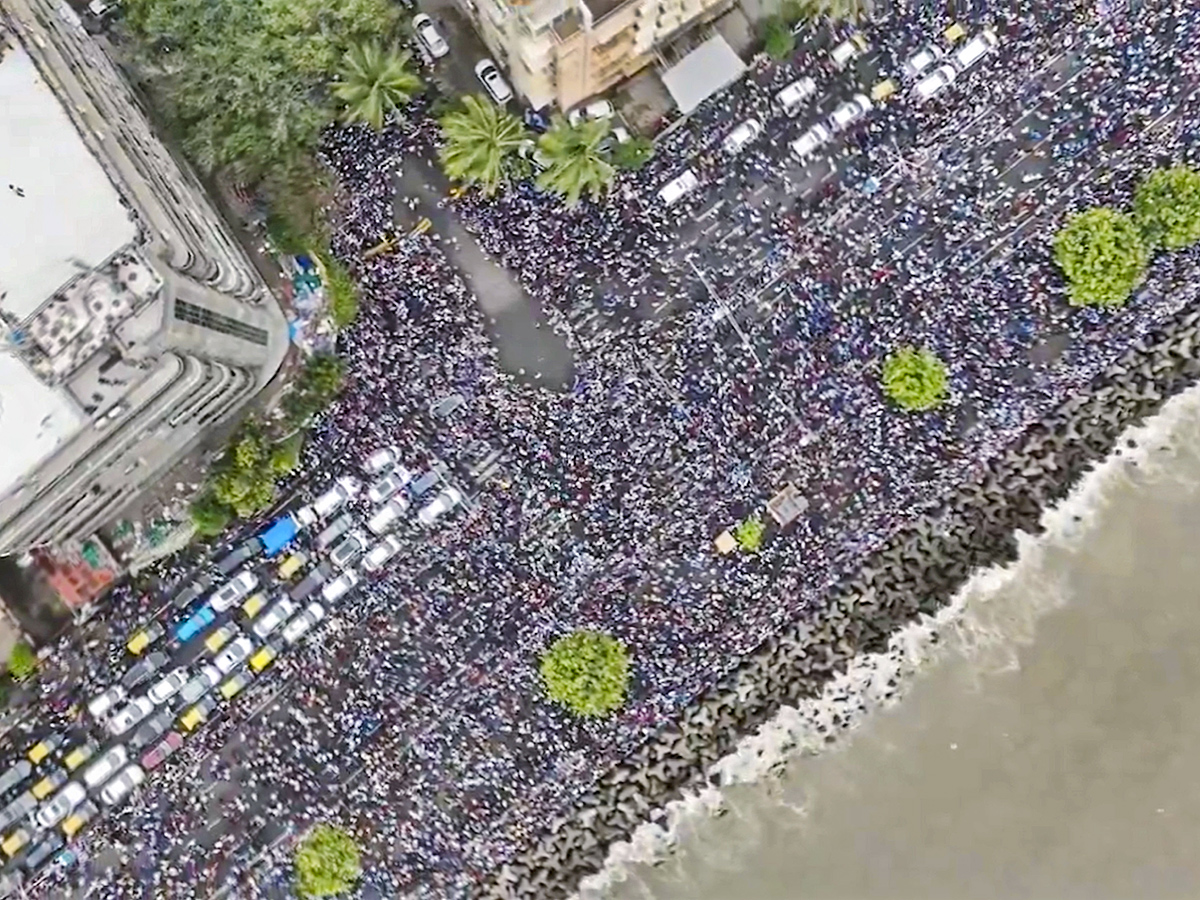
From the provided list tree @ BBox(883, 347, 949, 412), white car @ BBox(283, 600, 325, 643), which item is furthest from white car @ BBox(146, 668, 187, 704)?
tree @ BBox(883, 347, 949, 412)

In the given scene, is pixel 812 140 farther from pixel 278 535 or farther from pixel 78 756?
→ pixel 78 756

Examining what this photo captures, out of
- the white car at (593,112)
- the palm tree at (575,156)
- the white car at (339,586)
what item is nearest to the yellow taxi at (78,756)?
the white car at (339,586)

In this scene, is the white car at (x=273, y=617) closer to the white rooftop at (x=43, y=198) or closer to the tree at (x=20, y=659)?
the tree at (x=20, y=659)

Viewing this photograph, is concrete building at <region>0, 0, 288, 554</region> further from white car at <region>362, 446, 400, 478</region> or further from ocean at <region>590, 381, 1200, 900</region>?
ocean at <region>590, 381, 1200, 900</region>


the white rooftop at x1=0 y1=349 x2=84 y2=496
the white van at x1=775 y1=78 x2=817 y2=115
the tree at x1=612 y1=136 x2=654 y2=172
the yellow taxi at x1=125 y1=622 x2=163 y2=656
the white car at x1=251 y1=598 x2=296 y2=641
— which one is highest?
the white rooftop at x1=0 y1=349 x2=84 y2=496

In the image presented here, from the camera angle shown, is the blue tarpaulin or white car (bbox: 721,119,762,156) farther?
white car (bbox: 721,119,762,156)

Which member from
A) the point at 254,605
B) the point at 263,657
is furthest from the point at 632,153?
the point at 263,657

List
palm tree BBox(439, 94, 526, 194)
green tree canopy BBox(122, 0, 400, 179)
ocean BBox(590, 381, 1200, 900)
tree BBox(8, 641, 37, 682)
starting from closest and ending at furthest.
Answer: green tree canopy BBox(122, 0, 400, 179) → palm tree BBox(439, 94, 526, 194) → tree BBox(8, 641, 37, 682) → ocean BBox(590, 381, 1200, 900)
